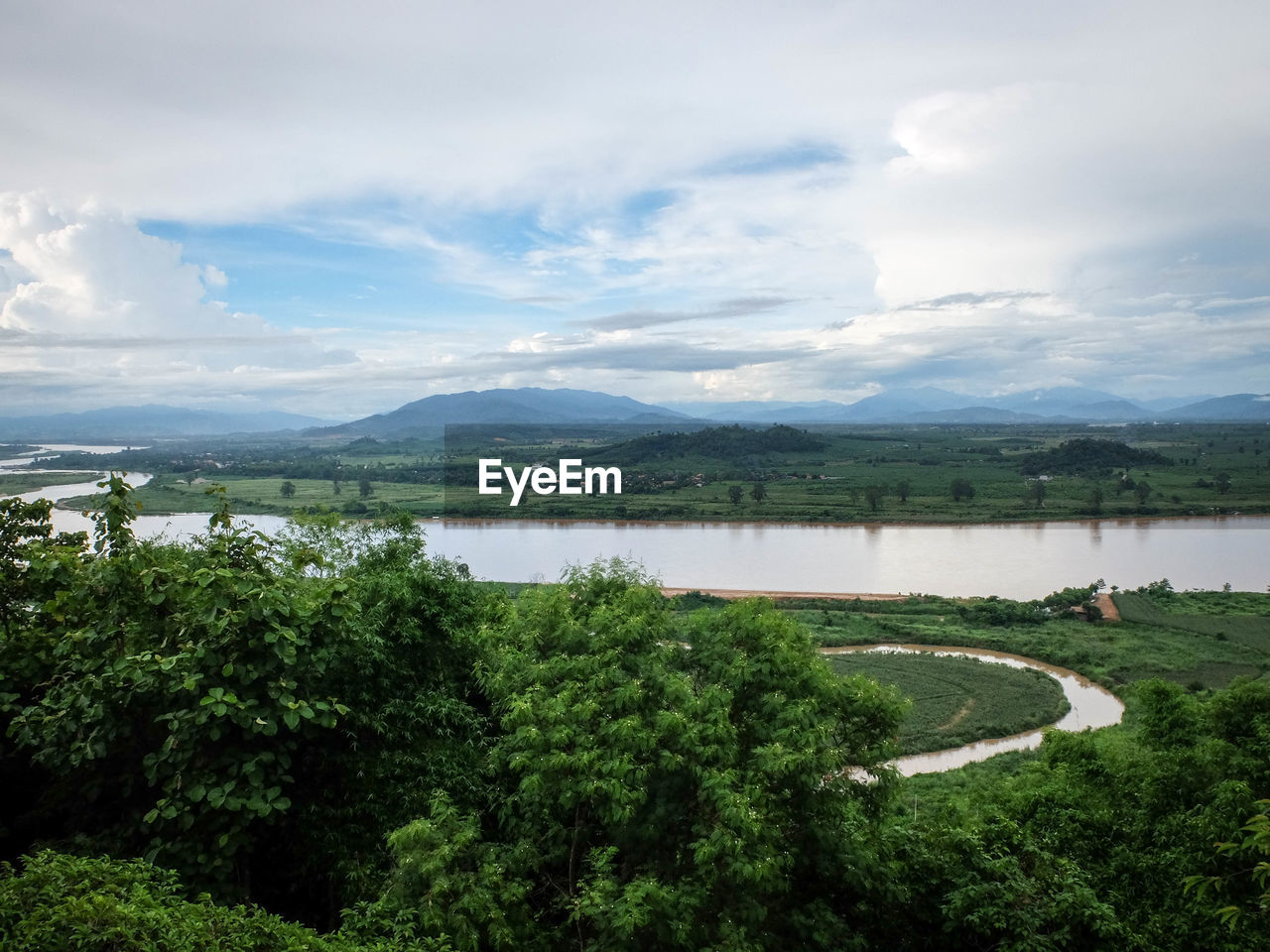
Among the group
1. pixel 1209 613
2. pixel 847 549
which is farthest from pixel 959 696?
pixel 847 549

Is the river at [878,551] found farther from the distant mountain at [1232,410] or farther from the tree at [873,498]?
the distant mountain at [1232,410]

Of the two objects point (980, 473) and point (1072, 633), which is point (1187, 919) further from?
point (980, 473)

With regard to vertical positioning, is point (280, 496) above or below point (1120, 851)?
above

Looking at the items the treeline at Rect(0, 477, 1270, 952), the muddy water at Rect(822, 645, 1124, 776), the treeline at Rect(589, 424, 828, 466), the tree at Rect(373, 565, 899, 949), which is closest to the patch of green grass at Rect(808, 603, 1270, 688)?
the muddy water at Rect(822, 645, 1124, 776)

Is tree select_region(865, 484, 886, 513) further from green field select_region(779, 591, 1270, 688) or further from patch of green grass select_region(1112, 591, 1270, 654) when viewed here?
green field select_region(779, 591, 1270, 688)

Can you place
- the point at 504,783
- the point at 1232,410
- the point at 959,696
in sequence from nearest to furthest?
the point at 504,783, the point at 959,696, the point at 1232,410

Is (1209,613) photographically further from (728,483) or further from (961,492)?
(728,483)
